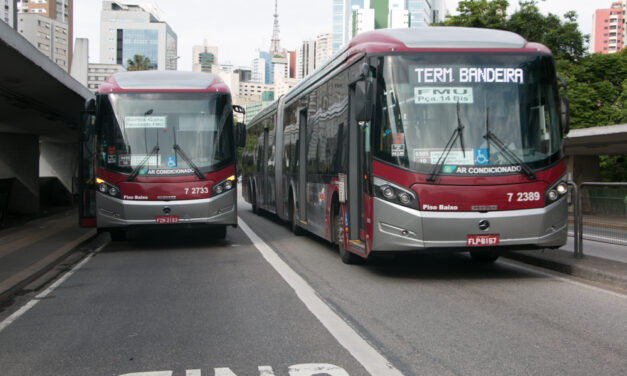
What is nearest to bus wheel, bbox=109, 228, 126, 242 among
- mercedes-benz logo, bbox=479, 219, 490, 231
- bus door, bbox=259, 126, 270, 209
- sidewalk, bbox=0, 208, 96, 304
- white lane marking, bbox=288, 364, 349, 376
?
sidewalk, bbox=0, 208, 96, 304

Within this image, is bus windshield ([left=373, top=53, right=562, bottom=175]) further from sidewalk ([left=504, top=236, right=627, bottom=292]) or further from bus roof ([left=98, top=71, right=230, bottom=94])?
bus roof ([left=98, top=71, right=230, bottom=94])

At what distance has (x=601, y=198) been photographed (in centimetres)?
1105

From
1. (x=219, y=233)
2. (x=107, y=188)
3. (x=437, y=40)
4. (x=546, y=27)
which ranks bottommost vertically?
(x=219, y=233)

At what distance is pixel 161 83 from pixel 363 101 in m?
6.13

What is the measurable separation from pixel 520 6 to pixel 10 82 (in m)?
30.5

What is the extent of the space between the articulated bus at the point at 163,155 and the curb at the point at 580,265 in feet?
18.5

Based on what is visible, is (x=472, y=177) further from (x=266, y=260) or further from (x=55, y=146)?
(x=55, y=146)

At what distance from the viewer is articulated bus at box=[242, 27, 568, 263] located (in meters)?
8.85

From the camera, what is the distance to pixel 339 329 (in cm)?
648

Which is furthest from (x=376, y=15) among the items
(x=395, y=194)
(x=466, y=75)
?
(x=395, y=194)

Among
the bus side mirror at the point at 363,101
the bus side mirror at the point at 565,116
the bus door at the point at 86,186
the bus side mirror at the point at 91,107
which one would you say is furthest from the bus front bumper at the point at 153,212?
the bus side mirror at the point at 565,116

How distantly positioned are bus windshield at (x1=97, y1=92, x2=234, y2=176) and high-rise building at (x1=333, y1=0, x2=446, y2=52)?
14649cm

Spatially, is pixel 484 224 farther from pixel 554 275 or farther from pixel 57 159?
pixel 57 159

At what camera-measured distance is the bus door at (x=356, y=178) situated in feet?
31.9
